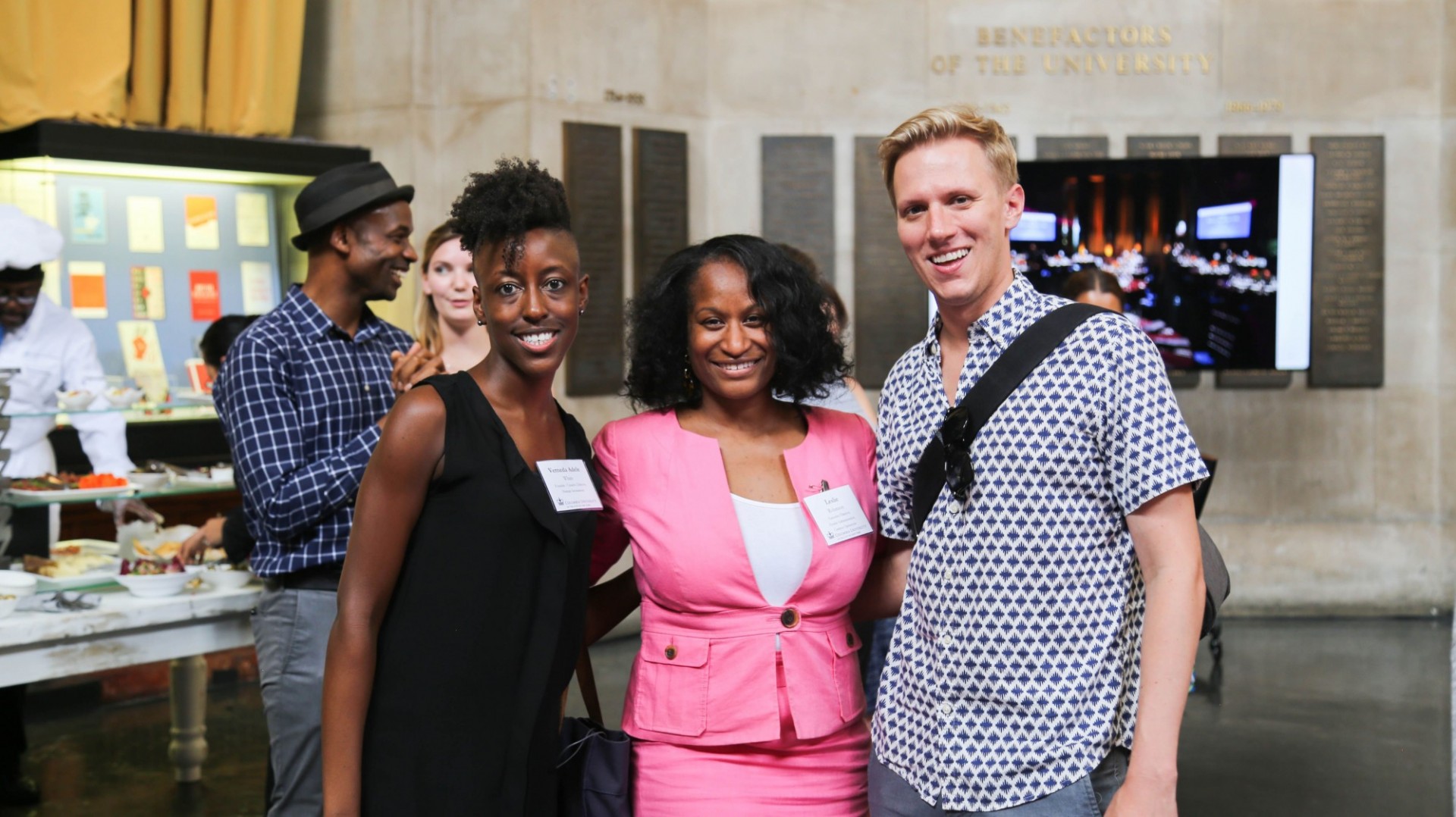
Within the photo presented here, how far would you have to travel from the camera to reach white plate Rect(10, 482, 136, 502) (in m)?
3.63

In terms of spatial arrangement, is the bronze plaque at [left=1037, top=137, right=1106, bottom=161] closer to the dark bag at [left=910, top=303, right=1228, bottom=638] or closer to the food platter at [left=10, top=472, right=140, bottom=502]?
the food platter at [left=10, top=472, right=140, bottom=502]

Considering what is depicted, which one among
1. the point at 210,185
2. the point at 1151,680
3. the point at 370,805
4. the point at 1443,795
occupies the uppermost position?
the point at 210,185

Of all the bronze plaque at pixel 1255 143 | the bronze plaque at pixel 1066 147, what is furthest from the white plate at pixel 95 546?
the bronze plaque at pixel 1255 143

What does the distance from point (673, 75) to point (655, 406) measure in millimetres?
5182

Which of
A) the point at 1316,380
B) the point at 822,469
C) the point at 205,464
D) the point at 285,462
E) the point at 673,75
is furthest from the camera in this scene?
the point at 1316,380

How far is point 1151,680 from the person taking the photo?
1.88 metres

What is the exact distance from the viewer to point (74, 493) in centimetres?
374

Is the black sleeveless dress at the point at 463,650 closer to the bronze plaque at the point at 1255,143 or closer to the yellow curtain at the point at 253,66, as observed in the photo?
the yellow curtain at the point at 253,66

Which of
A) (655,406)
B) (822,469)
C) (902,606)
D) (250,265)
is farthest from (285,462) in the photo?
(250,265)

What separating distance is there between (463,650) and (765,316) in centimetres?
77

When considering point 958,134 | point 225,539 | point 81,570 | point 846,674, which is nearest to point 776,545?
point 846,674

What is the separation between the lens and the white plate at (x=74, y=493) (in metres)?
3.63

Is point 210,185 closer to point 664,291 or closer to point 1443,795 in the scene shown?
point 664,291

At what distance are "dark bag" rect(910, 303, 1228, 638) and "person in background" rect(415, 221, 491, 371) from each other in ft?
7.39
